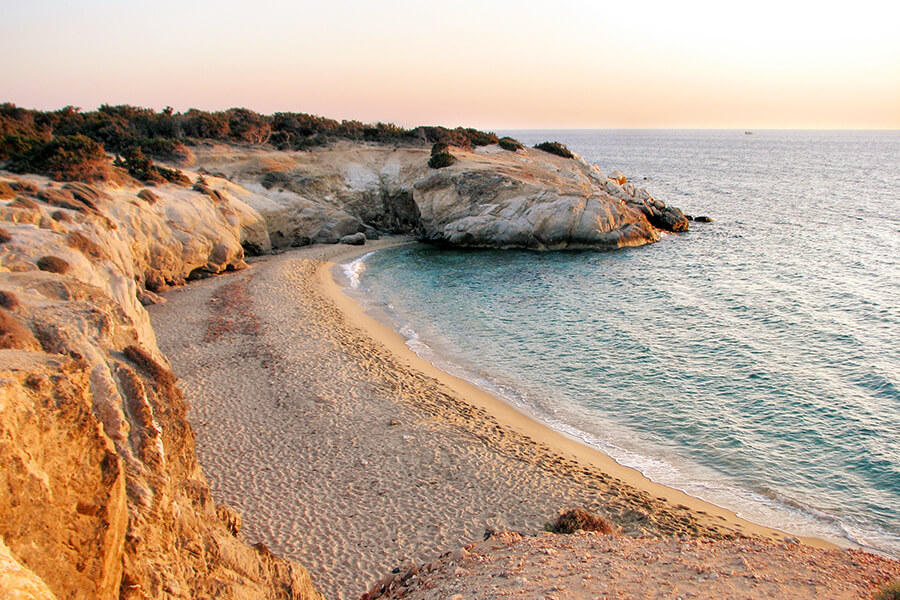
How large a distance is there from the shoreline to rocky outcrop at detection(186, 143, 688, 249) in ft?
65.8

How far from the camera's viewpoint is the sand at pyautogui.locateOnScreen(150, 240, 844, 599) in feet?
39.2

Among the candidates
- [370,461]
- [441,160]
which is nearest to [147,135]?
[441,160]

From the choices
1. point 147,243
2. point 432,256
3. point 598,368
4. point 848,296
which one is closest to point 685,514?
point 598,368

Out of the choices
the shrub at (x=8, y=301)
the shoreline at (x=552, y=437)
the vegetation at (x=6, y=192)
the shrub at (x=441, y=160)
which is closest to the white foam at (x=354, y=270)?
the shoreline at (x=552, y=437)

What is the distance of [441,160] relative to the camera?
52.1m

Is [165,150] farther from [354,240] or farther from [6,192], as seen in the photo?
[6,192]

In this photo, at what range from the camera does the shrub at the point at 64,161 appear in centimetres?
3030

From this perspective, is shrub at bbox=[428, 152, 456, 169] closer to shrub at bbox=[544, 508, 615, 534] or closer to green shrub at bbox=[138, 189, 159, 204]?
green shrub at bbox=[138, 189, 159, 204]

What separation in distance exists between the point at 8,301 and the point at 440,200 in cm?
4289

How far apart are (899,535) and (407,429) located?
12441 mm

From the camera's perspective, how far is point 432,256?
4431 cm

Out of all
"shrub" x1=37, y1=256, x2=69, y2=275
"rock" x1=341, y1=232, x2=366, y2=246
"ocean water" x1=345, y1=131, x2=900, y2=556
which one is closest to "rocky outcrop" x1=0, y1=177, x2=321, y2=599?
"shrub" x1=37, y1=256, x2=69, y2=275

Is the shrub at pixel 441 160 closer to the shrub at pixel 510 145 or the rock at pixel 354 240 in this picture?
the rock at pixel 354 240

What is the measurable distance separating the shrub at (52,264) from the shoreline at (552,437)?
1204cm
